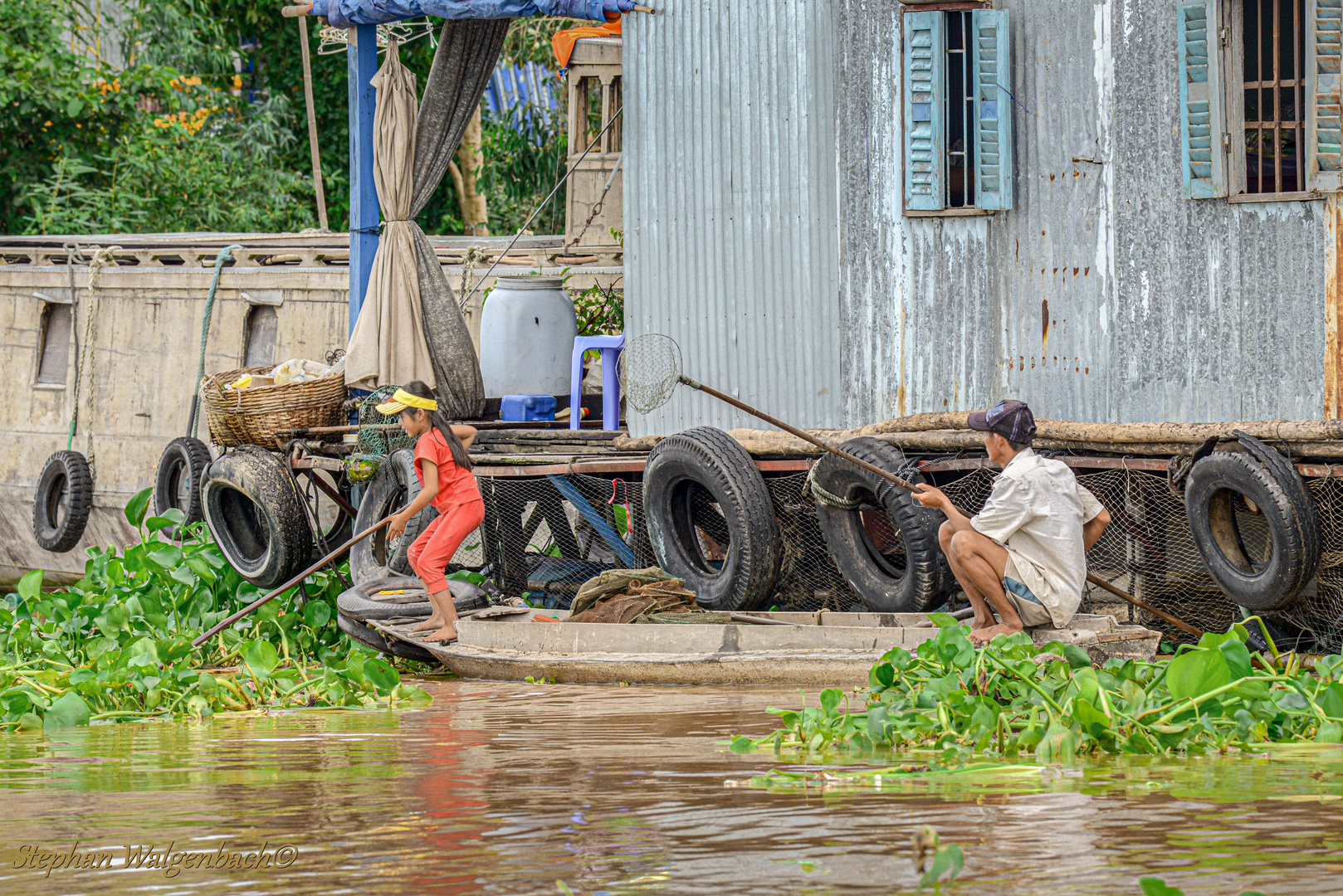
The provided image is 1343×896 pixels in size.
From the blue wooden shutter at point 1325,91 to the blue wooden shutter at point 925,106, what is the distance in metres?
2.03

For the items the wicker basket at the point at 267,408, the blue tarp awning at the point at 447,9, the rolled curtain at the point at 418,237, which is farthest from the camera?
the wicker basket at the point at 267,408

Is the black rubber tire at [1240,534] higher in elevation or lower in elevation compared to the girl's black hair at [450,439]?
lower

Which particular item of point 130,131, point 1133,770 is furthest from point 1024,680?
point 130,131

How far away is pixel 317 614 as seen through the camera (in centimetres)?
1054

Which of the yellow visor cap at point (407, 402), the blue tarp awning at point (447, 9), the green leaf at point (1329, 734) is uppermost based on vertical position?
the blue tarp awning at point (447, 9)

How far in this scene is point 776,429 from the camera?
995 centimetres

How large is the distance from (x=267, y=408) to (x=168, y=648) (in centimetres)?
293

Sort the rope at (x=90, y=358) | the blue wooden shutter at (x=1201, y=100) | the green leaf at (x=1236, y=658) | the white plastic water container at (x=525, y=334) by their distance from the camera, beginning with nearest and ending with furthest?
the green leaf at (x=1236, y=658), the blue wooden shutter at (x=1201, y=100), the white plastic water container at (x=525, y=334), the rope at (x=90, y=358)

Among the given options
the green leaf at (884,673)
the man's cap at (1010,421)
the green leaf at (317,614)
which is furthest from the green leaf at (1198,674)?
the green leaf at (317,614)

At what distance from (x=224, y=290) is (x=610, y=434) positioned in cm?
539

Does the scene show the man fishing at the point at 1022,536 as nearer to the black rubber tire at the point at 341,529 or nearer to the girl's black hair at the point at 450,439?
the girl's black hair at the point at 450,439

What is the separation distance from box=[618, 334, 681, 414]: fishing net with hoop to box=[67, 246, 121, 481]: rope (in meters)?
7.30

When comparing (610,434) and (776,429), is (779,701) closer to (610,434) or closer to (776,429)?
(776,429)

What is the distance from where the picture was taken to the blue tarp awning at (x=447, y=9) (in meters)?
Result: 10.2
